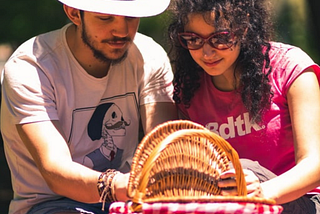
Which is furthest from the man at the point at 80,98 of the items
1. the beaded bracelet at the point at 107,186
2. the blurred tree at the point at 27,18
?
the blurred tree at the point at 27,18

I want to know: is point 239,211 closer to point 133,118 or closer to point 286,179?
point 286,179

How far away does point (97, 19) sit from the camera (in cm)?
319

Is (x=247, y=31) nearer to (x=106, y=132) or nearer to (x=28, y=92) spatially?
(x=106, y=132)

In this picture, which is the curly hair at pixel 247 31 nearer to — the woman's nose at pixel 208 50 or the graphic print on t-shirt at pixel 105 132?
the woman's nose at pixel 208 50

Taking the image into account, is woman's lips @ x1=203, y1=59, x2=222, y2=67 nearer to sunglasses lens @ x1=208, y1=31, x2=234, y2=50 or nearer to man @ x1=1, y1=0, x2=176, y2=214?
sunglasses lens @ x1=208, y1=31, x2=234, y2=50

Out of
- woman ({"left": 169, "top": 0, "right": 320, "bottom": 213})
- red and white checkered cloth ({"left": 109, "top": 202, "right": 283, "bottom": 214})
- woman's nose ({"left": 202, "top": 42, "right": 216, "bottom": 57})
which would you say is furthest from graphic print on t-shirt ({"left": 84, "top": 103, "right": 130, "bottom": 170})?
red and white checkered cloth ({"left": 109, "top": 202, "right": 283, "bottom": 214})

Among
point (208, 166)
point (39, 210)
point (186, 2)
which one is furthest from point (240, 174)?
point (39, 210)

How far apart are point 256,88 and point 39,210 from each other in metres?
1.22

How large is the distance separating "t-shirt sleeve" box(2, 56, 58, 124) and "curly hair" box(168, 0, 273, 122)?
70 centimetres

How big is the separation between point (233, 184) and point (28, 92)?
115cm

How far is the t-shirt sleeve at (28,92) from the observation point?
3.06m

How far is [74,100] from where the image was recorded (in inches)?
128

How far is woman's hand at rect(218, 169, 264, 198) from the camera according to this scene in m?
2.46

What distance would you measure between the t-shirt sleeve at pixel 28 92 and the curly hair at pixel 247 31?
27.6 inches
